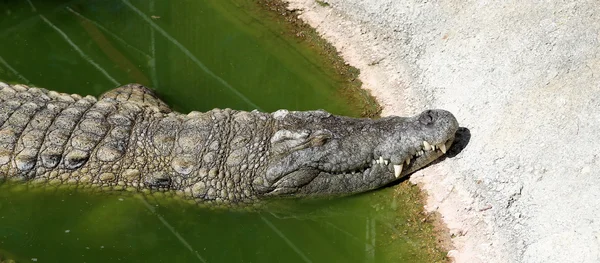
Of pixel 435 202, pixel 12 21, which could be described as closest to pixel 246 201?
pixel 435 202

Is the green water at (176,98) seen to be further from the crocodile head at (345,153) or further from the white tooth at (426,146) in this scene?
the white tooth at (426,146)

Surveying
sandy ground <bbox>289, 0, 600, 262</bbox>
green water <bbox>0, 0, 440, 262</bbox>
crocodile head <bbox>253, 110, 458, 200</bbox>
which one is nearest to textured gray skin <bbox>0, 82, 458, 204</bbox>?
crocodile head <bbox>253, 110, 458, 200</bbox>

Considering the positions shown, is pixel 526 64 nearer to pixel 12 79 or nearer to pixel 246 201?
pixel 246 201

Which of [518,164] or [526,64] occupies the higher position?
[526,64]

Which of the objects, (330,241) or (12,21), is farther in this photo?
(12,21)

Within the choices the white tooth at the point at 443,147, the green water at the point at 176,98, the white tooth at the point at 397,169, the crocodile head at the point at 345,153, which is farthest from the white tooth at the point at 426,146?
the green water at the point at 176,98

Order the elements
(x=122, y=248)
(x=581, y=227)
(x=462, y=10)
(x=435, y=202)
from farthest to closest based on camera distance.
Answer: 1. (x=462, y=10)
2. (x=435, y=202)
3. (x=122, y=248)
4. (x=581, y=227)
